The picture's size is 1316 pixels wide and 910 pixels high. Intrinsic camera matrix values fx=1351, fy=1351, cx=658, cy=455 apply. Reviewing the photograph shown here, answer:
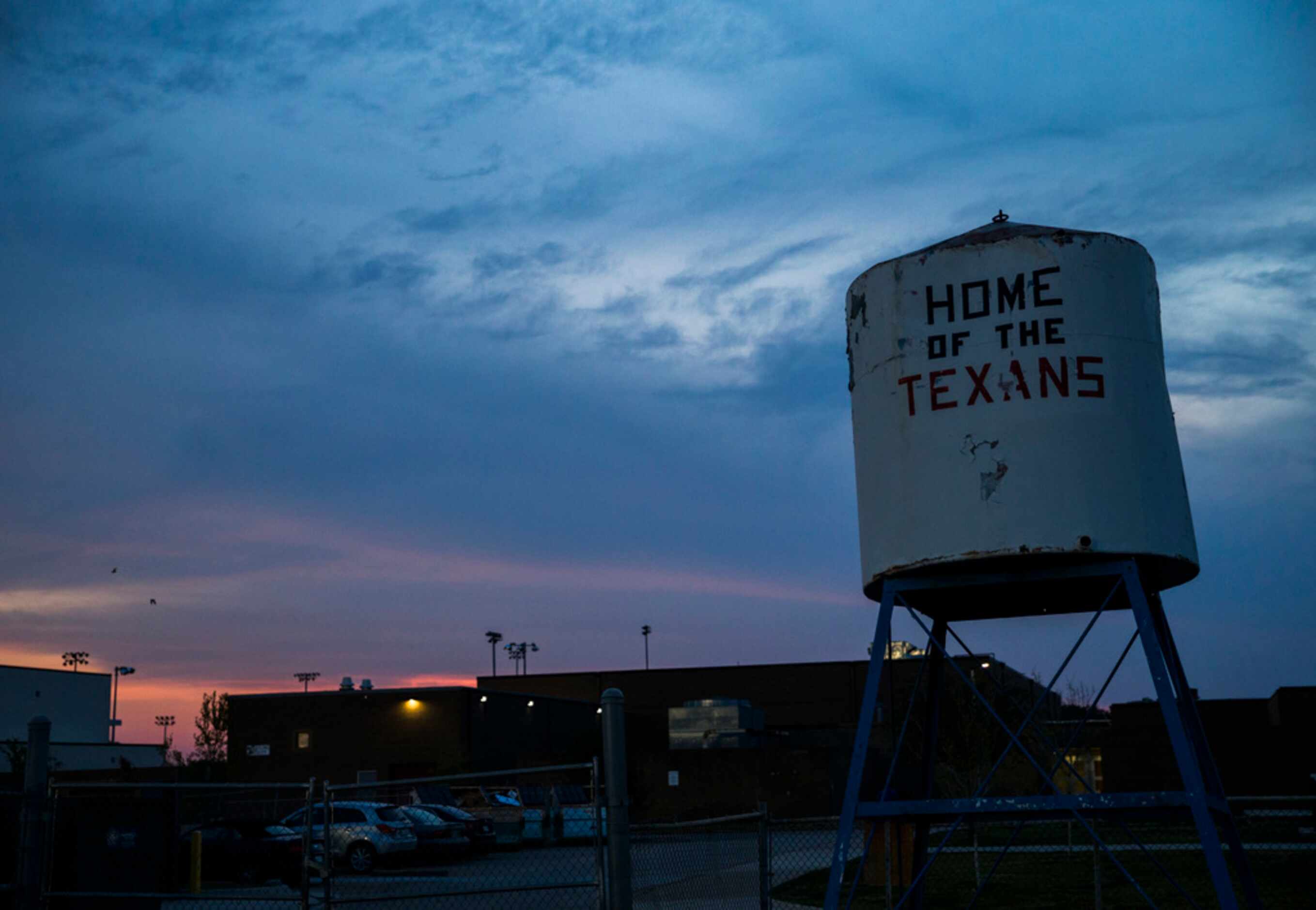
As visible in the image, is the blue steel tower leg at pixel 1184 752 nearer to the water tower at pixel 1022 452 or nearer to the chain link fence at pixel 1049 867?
the water tower at pixel 1022 452

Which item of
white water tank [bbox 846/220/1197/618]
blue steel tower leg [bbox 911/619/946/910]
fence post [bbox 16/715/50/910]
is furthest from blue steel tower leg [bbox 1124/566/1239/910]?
fence post [bbox 16/715/50/910]

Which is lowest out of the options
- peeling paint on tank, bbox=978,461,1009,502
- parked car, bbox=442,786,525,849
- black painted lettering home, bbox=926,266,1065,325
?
parked car, bbox=442,786,525,849

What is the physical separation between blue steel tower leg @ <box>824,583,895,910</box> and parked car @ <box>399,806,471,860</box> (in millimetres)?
18338

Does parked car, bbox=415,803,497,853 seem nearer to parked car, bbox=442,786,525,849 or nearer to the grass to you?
parked car, bbox=442,786,525,849

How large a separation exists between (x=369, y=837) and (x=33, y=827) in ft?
54.5

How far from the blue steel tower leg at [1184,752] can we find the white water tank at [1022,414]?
40 centimetres

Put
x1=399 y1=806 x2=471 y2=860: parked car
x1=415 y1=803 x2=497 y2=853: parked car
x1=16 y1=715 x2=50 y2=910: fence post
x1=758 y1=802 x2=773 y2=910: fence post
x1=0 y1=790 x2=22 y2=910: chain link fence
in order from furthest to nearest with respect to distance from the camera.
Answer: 1. x1=415 y1=803 x2=497 y2=853: parked car
2. x1=399 y1=806 x2=471 y2=860: parked car
3. x1=758 y1=802 x2=773 y2=910: fence post
4. x1=0 y1=790 x2=22 y2=910: chain link fence
5. x1=16 y1=715 x2=50 y2=910: fence post

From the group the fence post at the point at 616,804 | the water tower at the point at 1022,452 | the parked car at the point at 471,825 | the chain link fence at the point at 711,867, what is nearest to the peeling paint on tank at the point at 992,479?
the water tower at the point at 1022,452

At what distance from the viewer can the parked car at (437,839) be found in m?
27.5

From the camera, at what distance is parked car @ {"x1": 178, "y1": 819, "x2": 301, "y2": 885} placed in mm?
25641

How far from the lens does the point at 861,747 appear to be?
32.6 ft

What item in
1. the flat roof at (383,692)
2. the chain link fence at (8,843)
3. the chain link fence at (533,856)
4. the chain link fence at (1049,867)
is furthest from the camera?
the flat roof at (383,692)

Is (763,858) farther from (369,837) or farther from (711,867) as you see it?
(369,837)

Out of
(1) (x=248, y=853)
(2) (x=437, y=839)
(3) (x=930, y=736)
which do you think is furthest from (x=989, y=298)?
(2) (x=437, y=839)
